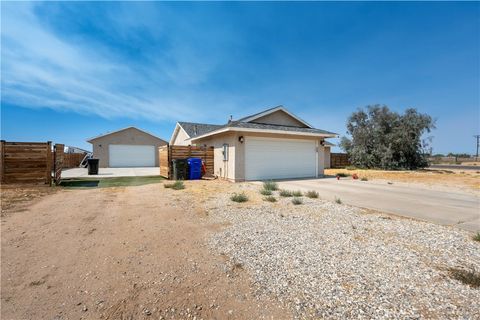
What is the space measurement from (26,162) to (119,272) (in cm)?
1080

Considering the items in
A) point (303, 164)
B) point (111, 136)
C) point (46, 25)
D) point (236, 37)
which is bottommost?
point (303, 164)

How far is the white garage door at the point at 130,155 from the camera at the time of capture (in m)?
24.5

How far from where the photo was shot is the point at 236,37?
11523mm

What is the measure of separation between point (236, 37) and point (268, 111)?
479 cm

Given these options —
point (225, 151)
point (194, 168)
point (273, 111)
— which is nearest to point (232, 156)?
point (225, 151)

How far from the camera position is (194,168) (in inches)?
505

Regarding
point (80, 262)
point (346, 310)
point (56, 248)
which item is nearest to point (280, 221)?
point (346, 310)

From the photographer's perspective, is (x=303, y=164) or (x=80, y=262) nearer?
(x=80, y=262)

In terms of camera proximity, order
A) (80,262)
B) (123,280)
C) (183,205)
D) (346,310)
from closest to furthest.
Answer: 1. (346,310)
2. (123,280)
3. (80,262)
4. (183,205)

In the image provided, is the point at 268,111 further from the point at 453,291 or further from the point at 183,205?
the point at 453,291

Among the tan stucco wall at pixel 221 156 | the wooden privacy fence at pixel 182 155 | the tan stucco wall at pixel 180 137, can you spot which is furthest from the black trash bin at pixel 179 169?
the tan stucco wall at pixel 180 137

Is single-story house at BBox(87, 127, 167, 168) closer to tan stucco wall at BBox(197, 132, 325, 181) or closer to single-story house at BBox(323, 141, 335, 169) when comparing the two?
tan stucco wall at BBox(197, 132, 325, 181)

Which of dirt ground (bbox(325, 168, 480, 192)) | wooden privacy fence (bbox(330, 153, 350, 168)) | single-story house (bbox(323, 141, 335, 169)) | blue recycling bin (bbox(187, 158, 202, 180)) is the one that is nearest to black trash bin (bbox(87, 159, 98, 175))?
blue recycling bin (bbox(187, 158, 202, 180))

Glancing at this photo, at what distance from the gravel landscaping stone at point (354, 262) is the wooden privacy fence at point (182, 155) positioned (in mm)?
8857
